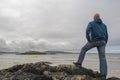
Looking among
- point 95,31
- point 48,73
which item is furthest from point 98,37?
point 48,73

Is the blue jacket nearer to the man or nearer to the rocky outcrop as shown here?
the man

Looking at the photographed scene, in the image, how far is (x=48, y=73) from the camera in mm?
13695

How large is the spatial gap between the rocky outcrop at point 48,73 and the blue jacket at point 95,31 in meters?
→ 1.71

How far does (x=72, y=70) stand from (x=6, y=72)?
3.49 m

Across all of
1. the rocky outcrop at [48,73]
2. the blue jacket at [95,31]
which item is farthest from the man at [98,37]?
the rocky outcrop at [48,73]

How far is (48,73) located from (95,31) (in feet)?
10.2

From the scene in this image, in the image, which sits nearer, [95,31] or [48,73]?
[48,73]

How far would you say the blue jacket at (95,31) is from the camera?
14203 millimetres

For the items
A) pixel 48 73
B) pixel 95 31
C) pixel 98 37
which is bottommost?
pixel 48 73

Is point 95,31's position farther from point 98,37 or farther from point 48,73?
point 48,73

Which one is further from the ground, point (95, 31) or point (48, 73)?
point (95, 31)

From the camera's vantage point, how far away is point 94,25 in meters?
14.2

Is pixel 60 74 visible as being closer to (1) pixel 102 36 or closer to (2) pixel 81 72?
(2) pixel 81 72

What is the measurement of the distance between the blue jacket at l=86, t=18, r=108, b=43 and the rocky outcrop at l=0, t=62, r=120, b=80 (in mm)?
1713
